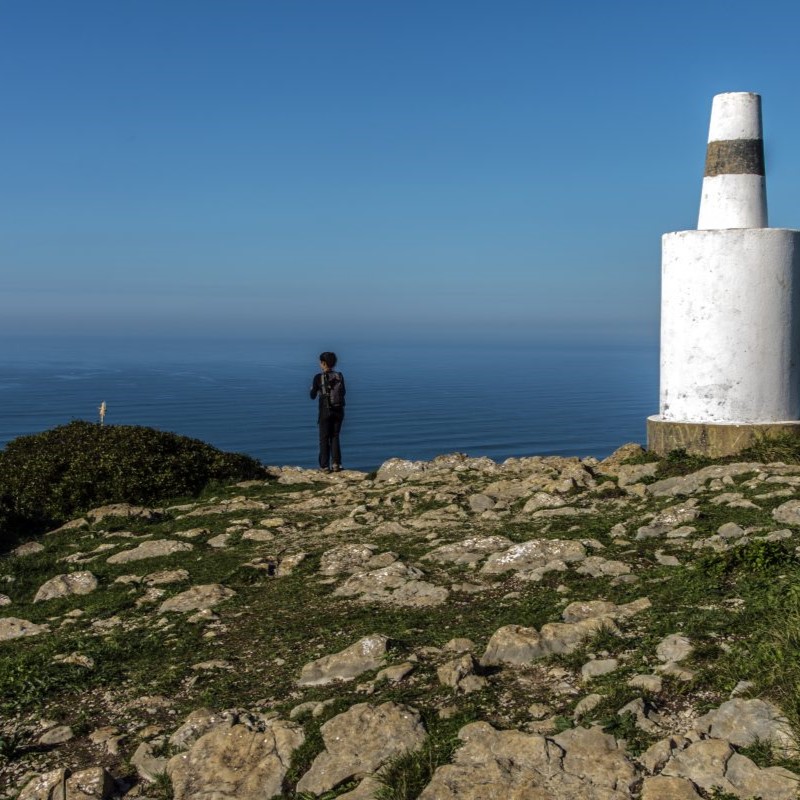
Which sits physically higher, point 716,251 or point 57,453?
point 716,251

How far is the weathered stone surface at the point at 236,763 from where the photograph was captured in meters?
5.62

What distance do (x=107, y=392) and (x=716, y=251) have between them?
10626 centimetres

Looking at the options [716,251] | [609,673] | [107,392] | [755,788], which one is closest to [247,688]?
[609,673]

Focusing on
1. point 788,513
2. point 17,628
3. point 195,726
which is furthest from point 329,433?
point 195,726

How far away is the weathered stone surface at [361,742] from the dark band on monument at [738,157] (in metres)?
10.1

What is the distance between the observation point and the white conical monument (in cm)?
1297

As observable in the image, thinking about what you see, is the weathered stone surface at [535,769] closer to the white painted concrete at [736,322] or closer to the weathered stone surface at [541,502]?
the weathered stone surface at [541,502]

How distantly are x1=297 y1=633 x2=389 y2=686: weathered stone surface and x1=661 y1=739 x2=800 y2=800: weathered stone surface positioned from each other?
243 cm

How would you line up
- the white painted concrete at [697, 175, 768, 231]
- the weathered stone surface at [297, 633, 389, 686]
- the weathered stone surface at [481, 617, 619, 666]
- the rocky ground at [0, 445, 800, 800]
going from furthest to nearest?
the white painted concrete at [697, 175, 768, 231] → the weathered stone surface at [297, 633, 389, 686] → the weathered stone surface at [481, 617, 619, 666] → the rocky ground at [0, 445, 800, 800]

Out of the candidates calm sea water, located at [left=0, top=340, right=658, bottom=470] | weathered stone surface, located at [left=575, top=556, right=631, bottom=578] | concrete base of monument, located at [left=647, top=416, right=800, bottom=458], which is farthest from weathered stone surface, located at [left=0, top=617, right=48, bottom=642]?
calm sea water, located at [left=0, top=340, right=658, bottom=470]

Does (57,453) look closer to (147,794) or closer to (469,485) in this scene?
(469,485)

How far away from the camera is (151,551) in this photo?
1152 centimetres

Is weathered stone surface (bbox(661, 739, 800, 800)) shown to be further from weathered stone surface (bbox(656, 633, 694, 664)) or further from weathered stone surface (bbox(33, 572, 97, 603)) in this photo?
weathered stone surface (bbox(33, 572, 97, 603))

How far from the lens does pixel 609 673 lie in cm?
620
